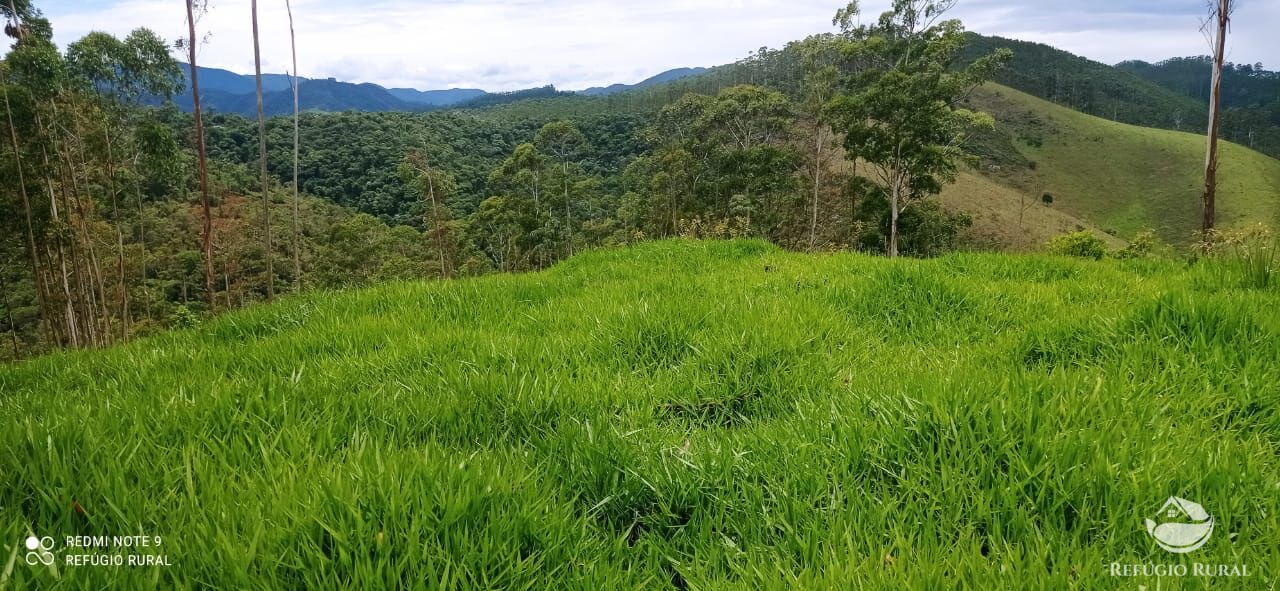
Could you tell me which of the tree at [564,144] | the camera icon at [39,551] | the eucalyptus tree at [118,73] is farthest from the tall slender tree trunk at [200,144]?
the tree at [564,144]

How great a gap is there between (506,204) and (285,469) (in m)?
48.8

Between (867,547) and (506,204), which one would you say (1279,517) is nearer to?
(867,547)

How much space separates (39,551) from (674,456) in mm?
1636

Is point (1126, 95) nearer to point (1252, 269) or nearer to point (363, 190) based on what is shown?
point (363, 190)

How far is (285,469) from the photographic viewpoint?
1.67 metres

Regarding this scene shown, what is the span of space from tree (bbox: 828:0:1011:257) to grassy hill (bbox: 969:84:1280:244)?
74281 mm

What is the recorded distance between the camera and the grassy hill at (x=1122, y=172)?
8694cm

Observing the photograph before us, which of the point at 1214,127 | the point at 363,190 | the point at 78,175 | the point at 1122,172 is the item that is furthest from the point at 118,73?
the point at 1122,172

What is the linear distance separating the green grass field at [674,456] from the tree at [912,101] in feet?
102

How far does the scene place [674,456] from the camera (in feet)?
6.48

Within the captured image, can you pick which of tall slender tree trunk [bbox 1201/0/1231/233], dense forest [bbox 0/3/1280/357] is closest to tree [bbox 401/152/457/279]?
dense forest [bbox 0/3/1280/357]

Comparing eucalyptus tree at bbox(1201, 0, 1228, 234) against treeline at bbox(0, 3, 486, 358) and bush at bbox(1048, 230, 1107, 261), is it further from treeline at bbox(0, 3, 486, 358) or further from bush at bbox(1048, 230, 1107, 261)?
treeline at bbox(0, 3, 486, 358)

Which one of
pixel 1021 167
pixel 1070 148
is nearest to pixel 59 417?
pixel 1021 167

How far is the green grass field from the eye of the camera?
52.4 inches
